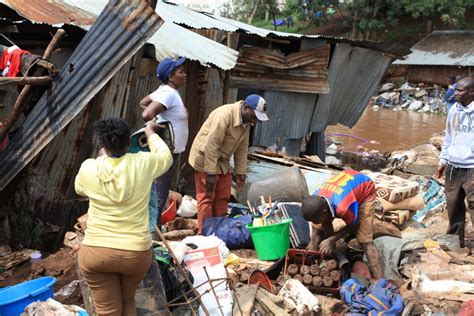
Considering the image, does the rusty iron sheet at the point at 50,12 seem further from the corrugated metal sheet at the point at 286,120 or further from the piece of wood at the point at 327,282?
the corrugated metal sheet at the point at 286,120

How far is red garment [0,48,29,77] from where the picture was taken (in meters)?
4.88

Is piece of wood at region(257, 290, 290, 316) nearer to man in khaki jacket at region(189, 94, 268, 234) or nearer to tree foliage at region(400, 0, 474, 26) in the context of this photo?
man in khaki jacket at region(189, 94, 268, 234)

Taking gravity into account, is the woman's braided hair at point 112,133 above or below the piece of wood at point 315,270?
above

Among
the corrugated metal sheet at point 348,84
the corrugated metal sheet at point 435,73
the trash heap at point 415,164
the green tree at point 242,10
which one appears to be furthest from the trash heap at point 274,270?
the green tree at point 242,10

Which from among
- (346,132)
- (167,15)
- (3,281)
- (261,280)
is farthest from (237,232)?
(346,132)

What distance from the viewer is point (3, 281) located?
4664 millimetres

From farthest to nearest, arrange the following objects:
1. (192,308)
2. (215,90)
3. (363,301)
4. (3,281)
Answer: (215,90)
(3,281)
(363,301)
(192,308)

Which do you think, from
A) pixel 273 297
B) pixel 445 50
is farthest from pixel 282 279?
pixel 445 50

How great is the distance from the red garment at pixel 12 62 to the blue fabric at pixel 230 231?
234 cm

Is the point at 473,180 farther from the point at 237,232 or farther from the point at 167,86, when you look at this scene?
the point at 167,86

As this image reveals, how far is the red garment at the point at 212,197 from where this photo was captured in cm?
566

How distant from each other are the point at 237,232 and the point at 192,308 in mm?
1528

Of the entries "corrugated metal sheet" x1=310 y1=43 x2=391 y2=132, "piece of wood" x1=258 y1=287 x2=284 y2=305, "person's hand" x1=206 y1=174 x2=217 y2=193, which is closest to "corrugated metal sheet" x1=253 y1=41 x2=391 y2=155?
"corrugated metal sheet" x1=310 y1=43 x2=391 y2=132

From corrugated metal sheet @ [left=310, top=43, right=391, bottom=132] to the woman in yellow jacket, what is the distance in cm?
823
